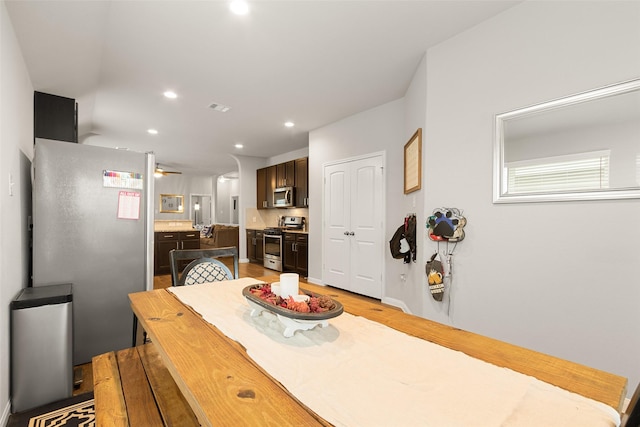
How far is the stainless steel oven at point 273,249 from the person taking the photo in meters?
5.97

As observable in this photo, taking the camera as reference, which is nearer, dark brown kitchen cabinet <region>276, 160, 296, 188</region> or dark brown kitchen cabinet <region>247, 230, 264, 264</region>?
dark brown kitchen cabinet <region>276, 160, 296, 188</region>

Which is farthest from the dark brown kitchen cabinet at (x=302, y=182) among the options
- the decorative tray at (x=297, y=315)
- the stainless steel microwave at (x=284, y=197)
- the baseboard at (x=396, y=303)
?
the decorative tray at (x=297, y=315)

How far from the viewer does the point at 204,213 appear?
11305 mm

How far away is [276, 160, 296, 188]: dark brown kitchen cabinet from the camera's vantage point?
6023 mm

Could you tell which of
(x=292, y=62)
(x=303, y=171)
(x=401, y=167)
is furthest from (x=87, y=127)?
(x=401, y=167)

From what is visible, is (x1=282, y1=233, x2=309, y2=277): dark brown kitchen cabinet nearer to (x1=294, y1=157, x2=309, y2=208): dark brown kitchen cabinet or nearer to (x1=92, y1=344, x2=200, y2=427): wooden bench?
(x1=294, y1=157, x2=309, y2=208): dark brown kitchen cabinet

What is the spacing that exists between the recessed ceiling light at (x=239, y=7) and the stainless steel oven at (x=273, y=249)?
14.0ft

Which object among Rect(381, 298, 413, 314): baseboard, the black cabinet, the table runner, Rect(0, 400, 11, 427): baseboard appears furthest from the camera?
Rect(381, 298, 413, 314): baseboard

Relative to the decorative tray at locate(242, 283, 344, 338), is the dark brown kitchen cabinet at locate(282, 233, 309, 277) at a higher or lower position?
lower

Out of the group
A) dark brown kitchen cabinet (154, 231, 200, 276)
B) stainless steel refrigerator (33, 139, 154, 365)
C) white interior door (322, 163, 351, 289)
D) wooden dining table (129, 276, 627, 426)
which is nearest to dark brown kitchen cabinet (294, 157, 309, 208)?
white interior door (322, 163, 351, 289)

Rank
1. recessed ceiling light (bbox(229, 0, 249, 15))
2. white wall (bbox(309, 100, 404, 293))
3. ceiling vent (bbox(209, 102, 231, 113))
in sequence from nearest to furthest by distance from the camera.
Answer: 1. recessed ceiling light (bbox(229, 0, 249, 15))
2. white wall (bbox(309, 100, 404, 293))
3. ceiling vent (bbox(209, 102, 231, 113))

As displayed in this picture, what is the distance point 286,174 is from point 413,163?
3.63 metres

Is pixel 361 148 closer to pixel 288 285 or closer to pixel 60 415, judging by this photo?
pixel 288 285

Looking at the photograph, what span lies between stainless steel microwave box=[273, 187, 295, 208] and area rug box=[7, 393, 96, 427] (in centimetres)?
443
